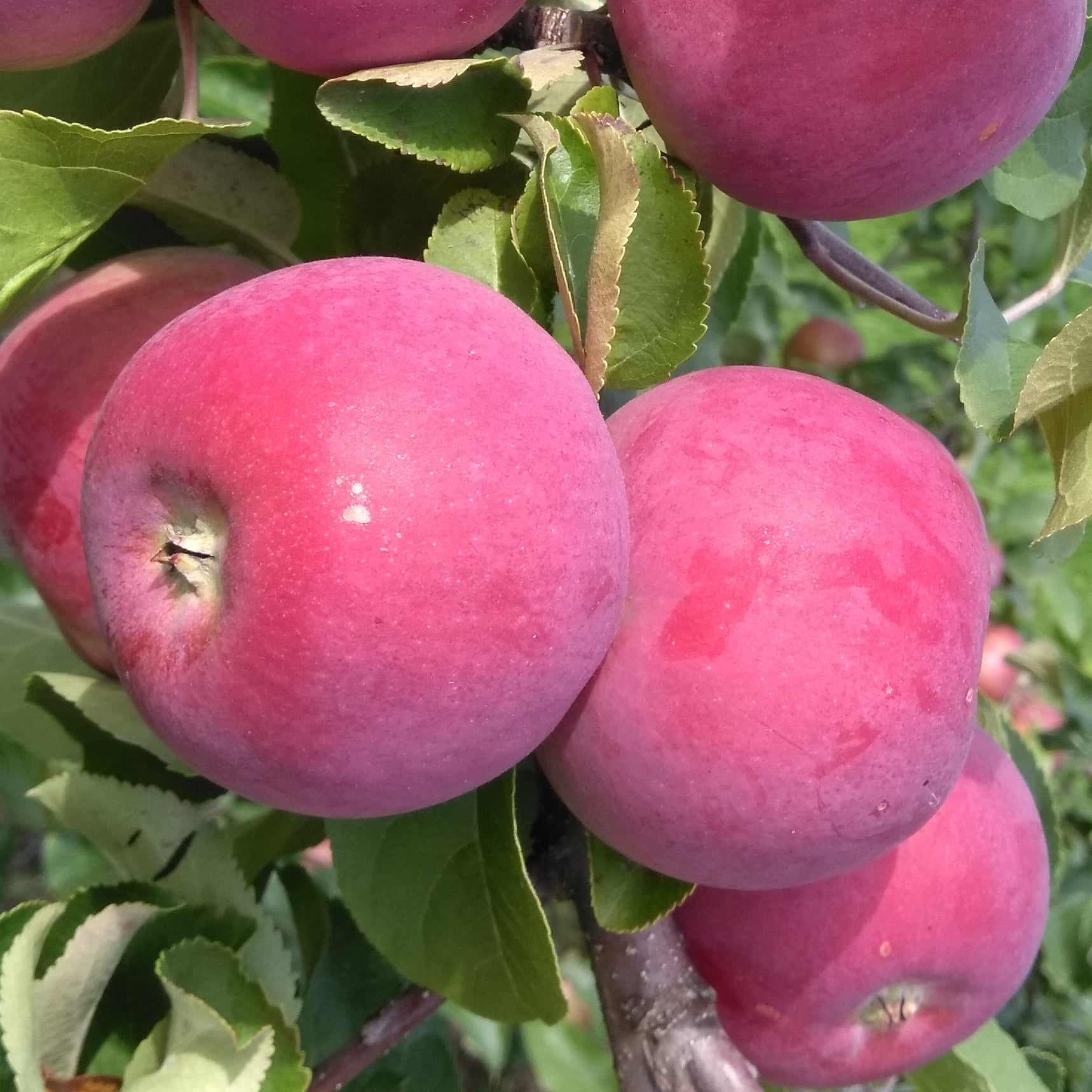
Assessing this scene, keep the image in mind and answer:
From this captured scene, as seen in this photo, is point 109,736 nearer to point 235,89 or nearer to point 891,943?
point 891,943

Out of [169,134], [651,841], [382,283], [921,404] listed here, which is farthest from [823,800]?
[921,404]

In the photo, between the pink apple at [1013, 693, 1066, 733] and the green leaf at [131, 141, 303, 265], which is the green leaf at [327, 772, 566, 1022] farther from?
the pink apple at [1013, 693, 1066, 733]

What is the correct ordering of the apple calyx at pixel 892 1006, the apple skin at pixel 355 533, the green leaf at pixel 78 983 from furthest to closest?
the apple calyx at pixel 892 1006 < the green leaf at pixel 78 983 < the apple skin at pixel 355 533

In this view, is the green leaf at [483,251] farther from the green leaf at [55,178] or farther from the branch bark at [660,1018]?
the branch bark at [660,1018]

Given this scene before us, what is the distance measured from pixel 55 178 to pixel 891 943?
689mm

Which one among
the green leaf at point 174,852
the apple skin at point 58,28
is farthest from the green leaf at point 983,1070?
the apple skin at point 58,28

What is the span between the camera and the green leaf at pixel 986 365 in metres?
0.64

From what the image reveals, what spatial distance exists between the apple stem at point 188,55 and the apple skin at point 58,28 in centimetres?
2

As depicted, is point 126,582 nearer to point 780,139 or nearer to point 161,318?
point 161,318

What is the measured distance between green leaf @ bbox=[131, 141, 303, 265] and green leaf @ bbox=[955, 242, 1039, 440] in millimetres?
449

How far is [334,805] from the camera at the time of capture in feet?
1.75

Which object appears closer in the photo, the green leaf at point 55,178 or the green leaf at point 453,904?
the green leaf at point 55,178

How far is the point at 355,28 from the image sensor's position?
1.84 ft

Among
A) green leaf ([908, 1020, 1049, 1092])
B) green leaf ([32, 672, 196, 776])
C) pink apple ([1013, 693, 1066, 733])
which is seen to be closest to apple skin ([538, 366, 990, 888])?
green leaf ([32, 672, 196, 776])
